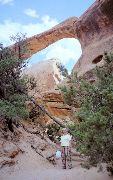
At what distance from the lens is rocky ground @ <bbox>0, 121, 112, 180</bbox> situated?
11.4 meters

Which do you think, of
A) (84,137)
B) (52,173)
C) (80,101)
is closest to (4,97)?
(52,173)

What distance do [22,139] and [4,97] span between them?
2.00 meters

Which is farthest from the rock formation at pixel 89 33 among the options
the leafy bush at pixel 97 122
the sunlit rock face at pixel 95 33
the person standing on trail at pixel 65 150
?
the leafy bush at pixel 97 122

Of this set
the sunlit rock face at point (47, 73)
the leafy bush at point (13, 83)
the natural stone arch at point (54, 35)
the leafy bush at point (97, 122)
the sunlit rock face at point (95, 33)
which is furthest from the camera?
the sunlit rock face at point (47, 73)

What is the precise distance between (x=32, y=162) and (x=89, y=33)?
43.1 ft

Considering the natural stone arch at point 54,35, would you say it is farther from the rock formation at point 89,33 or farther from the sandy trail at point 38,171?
the sandy trail at point 38,171

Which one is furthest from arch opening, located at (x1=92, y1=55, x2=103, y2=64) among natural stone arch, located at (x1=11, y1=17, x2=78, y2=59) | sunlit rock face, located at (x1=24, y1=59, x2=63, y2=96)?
sunlit rock face, located at (x1=24, y1=59, x2=63, y2=96)

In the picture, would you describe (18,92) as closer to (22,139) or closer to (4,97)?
(4,97)

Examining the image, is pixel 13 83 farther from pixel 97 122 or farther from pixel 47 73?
pixel 47 73

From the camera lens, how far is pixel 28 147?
15.6m

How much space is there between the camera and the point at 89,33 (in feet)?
82.8

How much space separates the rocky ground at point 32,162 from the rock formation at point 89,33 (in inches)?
248

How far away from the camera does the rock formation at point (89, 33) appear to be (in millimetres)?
22953

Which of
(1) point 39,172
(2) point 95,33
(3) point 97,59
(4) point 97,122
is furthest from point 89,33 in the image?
(4) point 97,122
